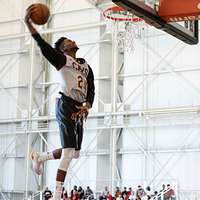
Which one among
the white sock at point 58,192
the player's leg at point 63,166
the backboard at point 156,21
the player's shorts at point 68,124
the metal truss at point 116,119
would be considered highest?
the metal truss at point 116,119

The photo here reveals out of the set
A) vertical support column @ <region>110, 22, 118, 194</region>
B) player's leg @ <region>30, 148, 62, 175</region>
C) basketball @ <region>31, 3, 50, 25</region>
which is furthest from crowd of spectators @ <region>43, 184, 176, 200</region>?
basketball @ <region>31, 3, 50, 25</region>

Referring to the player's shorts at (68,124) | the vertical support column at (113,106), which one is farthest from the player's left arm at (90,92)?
the vertical support column at (113,106)

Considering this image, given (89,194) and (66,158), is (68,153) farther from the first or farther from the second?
(89,194)

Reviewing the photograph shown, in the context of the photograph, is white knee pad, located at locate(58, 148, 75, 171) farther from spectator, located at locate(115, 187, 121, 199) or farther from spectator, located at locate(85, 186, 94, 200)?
spectator, located at locate(85, 186, 94, 200)

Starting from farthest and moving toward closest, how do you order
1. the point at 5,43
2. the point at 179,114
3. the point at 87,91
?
1. the point at 5,43
2. the point at 179,114
3. the point at 87,91

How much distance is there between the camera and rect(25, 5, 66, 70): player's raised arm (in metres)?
6.07

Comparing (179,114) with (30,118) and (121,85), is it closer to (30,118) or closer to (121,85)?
(121,85)

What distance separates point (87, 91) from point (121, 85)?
60.4ft

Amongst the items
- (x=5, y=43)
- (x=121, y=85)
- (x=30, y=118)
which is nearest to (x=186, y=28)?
(x=121, y=85)

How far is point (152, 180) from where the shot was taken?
75.6 feet

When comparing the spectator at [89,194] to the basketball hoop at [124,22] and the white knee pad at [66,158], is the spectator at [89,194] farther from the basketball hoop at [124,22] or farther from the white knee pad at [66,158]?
the white knee pad at [66,158]

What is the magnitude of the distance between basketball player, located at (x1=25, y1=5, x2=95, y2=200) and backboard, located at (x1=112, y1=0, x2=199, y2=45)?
0.81 m

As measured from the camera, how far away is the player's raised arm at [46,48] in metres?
6.07

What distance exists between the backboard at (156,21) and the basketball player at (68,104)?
81cm
